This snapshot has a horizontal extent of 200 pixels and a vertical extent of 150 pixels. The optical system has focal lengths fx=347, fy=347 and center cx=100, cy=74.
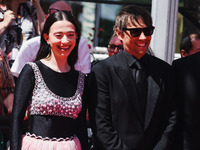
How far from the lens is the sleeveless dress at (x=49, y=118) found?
2.44m

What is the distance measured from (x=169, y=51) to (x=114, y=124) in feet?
6.06

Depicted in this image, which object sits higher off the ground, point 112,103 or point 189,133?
point 112,103

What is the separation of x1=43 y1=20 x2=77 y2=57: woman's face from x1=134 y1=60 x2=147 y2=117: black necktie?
0.51 m

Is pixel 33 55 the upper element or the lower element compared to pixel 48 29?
lower

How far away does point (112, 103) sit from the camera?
245 centimetres

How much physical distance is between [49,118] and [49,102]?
12cm

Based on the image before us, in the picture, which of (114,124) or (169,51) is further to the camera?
(169,51)

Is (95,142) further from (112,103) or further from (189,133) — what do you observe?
(189,133)

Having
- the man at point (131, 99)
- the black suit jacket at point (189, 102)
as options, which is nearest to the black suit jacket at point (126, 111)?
the man at point (131, 99)

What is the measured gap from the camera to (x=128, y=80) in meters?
2.45

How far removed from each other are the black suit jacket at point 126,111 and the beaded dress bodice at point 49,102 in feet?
0.48

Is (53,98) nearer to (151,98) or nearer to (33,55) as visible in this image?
(151,98)

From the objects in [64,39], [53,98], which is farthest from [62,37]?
[53,98]

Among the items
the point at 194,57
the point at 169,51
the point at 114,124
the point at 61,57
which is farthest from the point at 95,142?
the point at 169,51
